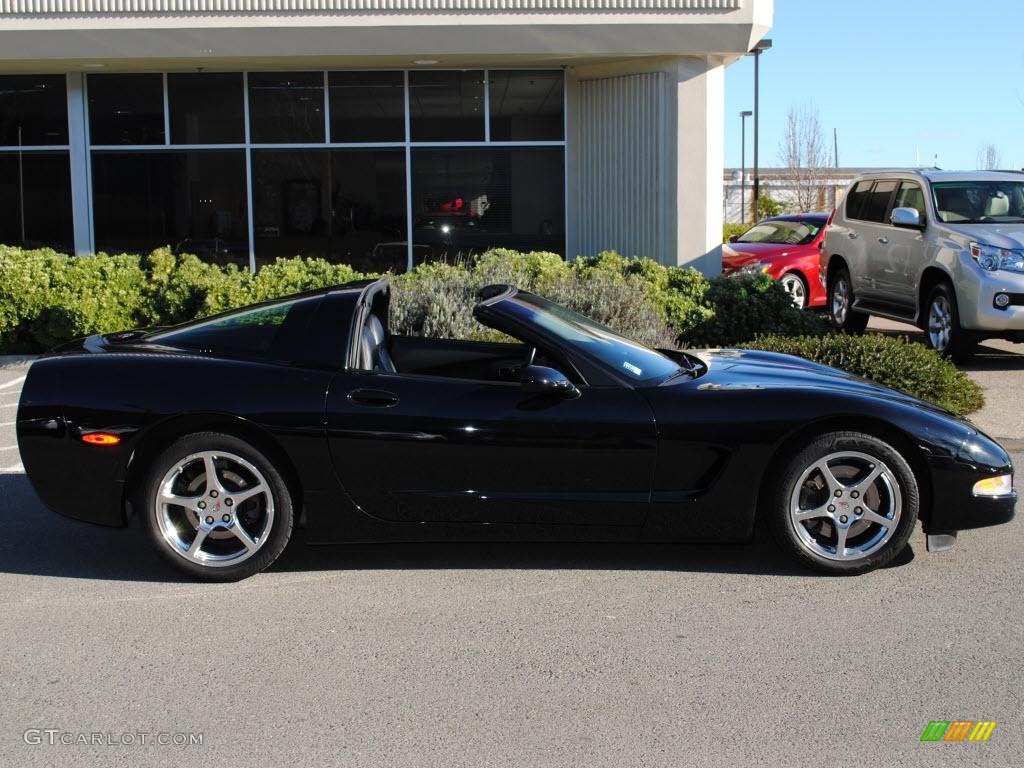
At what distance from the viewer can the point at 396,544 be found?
5832 mm

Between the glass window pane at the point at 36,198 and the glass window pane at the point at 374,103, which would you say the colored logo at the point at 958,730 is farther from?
the glass window pane at the point at 36,198

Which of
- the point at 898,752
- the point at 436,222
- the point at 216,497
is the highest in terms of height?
the point at 436,222

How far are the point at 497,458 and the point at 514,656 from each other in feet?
Result: 3.34

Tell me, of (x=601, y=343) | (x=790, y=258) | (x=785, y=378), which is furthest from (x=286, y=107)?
(x=785, y=378)

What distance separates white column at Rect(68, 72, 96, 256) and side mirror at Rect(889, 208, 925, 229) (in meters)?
9.84

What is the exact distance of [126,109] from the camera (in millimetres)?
14805

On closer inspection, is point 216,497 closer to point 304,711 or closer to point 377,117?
Answer: point 304,711

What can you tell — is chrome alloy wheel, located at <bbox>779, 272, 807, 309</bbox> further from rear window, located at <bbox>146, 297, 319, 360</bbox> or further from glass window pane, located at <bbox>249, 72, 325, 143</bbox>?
rear window, located at <bbox>146, 297, 319, 360</bbox>

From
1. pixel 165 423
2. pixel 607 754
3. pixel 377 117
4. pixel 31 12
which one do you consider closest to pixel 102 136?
pixel 31 12

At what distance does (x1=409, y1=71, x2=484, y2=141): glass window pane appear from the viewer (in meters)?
14.8

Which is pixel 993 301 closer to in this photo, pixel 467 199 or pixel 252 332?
pixel 467 199

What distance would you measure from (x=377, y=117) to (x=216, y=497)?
10444 mm

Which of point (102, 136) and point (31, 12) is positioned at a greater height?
point (31, 12)

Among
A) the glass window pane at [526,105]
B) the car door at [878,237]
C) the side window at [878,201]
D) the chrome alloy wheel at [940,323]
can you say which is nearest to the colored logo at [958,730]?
the chrome alloy wheel at [940,323]
